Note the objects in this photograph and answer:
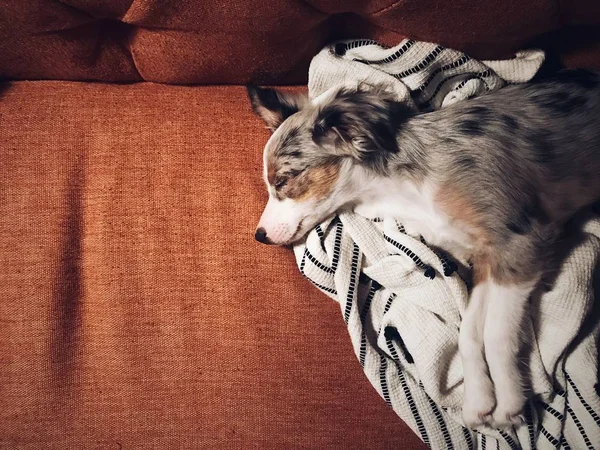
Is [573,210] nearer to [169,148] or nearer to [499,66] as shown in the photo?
[499,66]

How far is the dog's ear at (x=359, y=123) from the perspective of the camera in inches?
58.2

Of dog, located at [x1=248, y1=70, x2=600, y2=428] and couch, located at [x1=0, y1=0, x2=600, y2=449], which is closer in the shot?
dog, located at [x1=248, y1=70, x2=600, y2=428]

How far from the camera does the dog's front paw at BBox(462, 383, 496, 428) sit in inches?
59.1

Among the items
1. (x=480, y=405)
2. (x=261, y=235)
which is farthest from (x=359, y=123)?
(x=480, y=405)

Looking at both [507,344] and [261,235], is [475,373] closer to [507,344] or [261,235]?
[507,344]

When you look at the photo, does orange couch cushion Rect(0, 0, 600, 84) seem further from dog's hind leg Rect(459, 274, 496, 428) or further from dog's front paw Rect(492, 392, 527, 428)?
dog's front paw Rect(492, 392, 527, 428)

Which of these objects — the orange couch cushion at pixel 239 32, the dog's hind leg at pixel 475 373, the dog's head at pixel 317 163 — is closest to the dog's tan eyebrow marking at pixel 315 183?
the dog's head at pixel 317 163

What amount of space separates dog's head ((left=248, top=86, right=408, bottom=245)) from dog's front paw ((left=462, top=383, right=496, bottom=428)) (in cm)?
60

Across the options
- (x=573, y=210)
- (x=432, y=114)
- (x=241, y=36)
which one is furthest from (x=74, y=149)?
(x=573, y=210)

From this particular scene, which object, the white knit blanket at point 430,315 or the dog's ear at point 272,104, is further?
the dog's ear at point 272,104

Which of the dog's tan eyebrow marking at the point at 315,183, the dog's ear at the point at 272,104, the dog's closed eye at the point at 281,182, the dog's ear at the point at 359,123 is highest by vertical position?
the dog's ear at the point at 359,123

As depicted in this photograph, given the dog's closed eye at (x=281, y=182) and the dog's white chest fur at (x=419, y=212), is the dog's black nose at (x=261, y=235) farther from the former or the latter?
the dog's white chest fur at (x=419, y=212)

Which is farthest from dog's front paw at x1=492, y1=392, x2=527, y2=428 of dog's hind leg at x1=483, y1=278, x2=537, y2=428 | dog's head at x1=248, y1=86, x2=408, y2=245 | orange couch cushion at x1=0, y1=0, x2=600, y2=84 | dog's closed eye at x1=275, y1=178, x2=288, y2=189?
orange couch cushion at x1=0, y1=0, x2=600, y2=84

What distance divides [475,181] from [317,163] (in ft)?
1.36
